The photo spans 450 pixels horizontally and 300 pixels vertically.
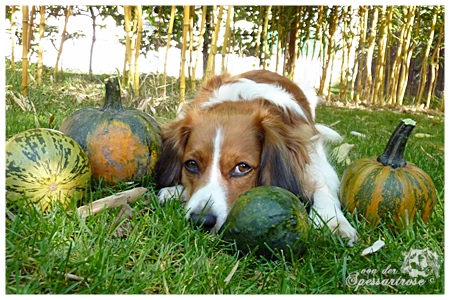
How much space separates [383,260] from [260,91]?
66.9 inches

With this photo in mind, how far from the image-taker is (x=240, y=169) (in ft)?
8.16

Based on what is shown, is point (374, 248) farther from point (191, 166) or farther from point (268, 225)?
point (191, 166)

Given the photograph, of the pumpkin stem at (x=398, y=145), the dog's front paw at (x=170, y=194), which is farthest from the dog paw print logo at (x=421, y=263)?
the dog's front paw at (x=170, y=194)

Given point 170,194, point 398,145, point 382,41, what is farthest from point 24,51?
point 382,41

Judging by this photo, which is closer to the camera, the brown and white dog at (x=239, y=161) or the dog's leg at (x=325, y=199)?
the dog's leg at (x=325, y=199)

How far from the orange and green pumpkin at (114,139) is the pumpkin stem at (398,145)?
1.33 meters

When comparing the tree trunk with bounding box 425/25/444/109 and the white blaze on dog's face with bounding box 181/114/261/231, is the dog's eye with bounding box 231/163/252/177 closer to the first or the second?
the white blaze on dog's face with bounding box 181/114/261/231

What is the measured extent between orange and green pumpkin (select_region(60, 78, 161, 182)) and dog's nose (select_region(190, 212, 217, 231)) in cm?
66

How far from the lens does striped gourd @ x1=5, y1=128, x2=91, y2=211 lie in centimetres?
211

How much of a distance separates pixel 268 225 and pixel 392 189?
810 mm

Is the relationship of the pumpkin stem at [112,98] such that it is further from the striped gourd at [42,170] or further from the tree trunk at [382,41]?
the tree trunk at [382,41]

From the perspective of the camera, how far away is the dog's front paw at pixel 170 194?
2.48 metres

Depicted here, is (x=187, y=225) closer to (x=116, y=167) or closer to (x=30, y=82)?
(x=116, y=167)

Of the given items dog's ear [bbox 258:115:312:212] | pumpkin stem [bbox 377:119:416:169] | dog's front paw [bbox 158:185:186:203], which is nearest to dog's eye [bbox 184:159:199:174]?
dog's front paw [bbox 158:185:186:203]
